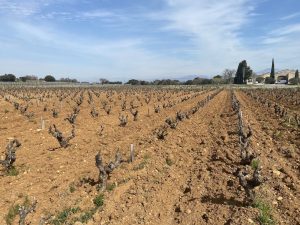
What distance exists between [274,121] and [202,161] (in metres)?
10.3

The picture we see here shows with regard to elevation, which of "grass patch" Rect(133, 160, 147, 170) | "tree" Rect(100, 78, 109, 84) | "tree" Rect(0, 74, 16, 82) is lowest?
"tree" Rect(100, 78, 109, 84)

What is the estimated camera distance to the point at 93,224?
7.72 meters

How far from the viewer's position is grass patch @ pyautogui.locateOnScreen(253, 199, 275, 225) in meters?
7.62

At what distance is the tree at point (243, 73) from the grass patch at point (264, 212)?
112 m

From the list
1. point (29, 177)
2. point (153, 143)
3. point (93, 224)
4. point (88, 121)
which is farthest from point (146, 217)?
point (88, 121)

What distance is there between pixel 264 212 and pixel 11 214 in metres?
4.98

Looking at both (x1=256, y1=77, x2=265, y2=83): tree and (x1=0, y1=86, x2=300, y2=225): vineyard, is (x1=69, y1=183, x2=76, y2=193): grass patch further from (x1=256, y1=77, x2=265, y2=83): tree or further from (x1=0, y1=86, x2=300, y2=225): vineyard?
(x1=256, y1=77, x2=265, y2=83): tree

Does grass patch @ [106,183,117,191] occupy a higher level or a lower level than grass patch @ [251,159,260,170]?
lower

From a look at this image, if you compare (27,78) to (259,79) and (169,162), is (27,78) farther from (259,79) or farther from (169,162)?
(169,162)

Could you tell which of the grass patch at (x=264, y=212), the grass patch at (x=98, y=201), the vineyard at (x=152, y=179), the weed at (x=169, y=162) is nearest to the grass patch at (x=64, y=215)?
the vineyard at (x=152, y=179)

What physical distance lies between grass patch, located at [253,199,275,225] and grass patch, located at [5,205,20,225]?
472cm

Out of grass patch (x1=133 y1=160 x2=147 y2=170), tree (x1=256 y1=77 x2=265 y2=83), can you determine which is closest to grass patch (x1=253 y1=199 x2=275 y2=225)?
grass patch (x1=133 y1=160 x2=147 y2=170)

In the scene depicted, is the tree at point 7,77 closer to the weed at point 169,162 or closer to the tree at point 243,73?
the tree at point 243,73

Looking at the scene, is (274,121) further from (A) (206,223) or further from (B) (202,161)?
(A) (206,223)
